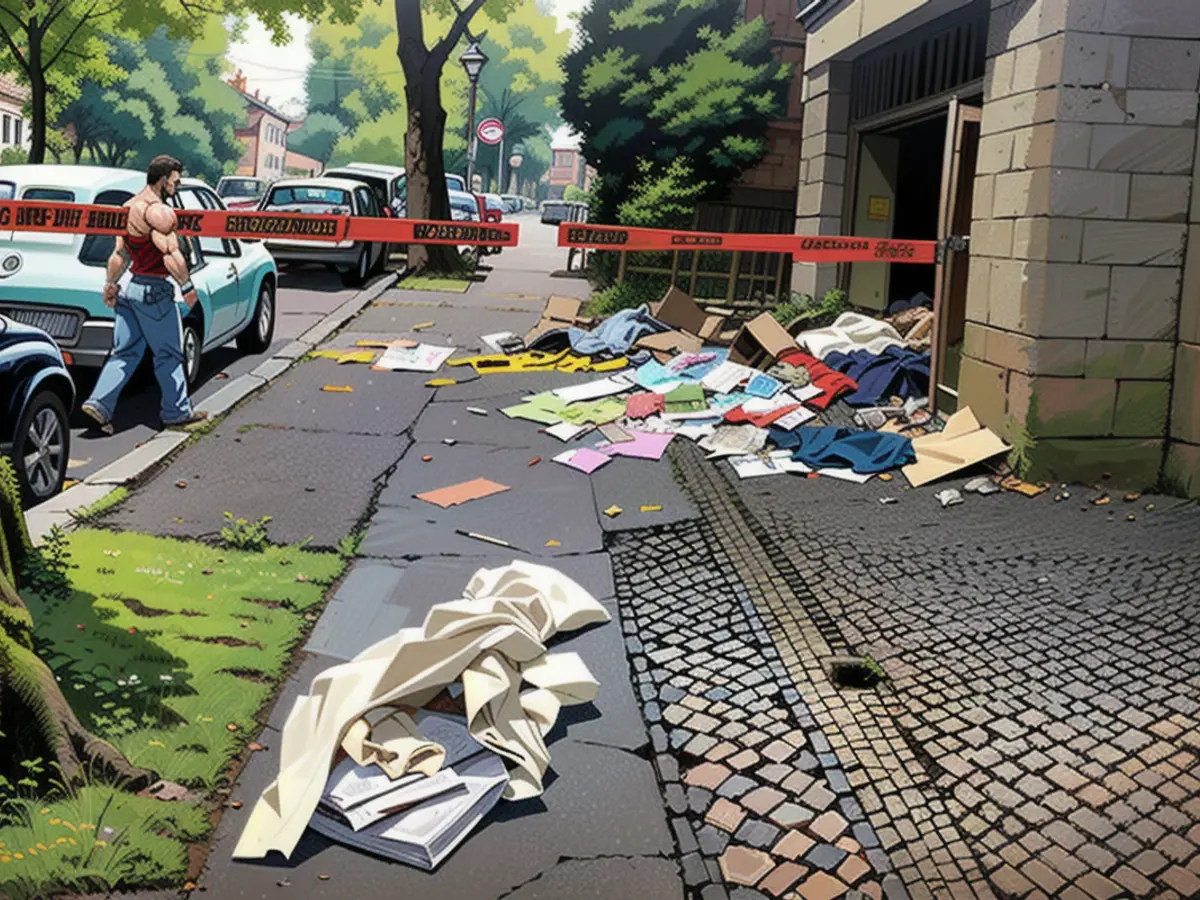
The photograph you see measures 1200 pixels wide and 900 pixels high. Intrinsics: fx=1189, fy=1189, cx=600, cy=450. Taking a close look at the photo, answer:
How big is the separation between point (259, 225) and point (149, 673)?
197 inches

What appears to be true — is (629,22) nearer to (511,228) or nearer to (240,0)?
(511,228)

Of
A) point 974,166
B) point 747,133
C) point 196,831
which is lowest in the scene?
point 196,831

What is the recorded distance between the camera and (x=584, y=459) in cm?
846

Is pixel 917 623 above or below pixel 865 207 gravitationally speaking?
below

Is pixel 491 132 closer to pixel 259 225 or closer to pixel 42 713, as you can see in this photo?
pixel 259 225

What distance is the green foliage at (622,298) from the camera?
1598 cm

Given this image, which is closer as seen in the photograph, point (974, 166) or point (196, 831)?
point (196, 831)

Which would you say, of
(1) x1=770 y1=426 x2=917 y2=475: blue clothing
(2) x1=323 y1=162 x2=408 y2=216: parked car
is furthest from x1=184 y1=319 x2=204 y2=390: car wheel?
(2) x1=323 y1=162 x2=408 y2=216: parked car

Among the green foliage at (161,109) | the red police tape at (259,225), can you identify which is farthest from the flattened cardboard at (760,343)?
the green foliage at (161,109)

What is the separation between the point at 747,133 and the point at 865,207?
4.52m

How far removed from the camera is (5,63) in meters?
32.5

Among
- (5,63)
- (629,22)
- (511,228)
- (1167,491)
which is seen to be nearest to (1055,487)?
(1167,491)

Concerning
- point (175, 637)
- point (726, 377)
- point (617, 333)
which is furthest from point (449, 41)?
point (175, 637)

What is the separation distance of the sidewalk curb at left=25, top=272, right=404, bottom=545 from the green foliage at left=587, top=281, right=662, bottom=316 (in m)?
3.92
